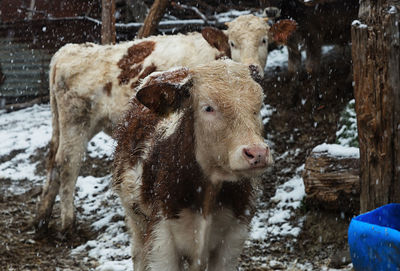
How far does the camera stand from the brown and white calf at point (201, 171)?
325 centimetres

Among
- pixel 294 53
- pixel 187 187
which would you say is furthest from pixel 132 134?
pixel 294 53

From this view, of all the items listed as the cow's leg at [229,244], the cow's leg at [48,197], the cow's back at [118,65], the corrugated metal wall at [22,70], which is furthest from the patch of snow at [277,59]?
the cow's leg at [229,244]

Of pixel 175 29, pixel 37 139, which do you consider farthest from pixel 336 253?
pixel 175 29

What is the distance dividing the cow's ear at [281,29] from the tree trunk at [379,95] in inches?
114

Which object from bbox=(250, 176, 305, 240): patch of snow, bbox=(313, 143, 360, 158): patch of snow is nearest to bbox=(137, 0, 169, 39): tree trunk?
bbox=(250, 176, 305, 240): patch of snow

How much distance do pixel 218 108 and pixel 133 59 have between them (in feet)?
13.4

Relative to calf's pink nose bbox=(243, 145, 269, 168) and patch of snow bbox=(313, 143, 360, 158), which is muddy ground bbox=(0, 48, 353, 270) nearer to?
patch of snow bbox=(313, 143, 360, 158)

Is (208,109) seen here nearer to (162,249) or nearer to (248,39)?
(162,249)

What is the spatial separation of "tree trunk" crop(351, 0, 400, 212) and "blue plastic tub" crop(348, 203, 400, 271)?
0.44 metres

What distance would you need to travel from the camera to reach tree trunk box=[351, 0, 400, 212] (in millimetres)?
3996

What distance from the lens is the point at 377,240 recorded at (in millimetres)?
3221

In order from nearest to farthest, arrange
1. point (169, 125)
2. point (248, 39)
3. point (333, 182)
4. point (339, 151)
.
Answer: point (169, 125), point (333, 182), point (339, 151), point (248, 39)

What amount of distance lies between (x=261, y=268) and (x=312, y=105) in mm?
3745

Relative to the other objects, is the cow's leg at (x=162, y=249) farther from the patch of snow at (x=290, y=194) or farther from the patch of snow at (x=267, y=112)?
the patch of snow at (x=267, y=112)
